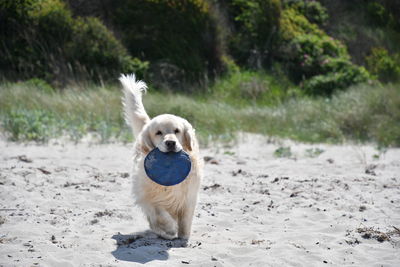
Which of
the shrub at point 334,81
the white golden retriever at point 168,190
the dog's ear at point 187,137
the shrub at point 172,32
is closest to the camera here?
the white golden retriever at point 168,190

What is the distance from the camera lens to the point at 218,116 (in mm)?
10703

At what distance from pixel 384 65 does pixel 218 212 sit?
13432mm

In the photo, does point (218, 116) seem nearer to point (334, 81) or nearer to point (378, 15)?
point (334, 81)

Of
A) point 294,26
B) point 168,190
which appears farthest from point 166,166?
point 294,26

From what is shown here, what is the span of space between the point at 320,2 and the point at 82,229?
18452mm

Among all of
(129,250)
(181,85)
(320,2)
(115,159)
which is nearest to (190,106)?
(115,159)

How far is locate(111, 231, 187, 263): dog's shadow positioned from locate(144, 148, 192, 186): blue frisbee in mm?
508

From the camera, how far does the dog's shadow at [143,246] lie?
4.18 m

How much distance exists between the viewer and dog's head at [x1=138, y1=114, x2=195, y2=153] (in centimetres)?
472

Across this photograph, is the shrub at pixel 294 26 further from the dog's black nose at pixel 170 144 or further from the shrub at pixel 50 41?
the dog's black nose at pixel 170 144

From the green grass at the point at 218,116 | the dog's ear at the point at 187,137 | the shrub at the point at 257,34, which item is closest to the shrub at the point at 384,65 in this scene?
the shrub at the point at 257,34

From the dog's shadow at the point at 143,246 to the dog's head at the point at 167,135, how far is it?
30.8 inches

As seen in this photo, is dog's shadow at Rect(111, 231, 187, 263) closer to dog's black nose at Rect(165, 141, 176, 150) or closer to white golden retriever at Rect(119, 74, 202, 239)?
white golden retriever at Rect(119, 74, 202, 239)

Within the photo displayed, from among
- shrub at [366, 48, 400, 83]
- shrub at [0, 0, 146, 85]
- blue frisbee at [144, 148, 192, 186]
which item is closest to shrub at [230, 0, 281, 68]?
shrub at [366, 48, 400, 83]
